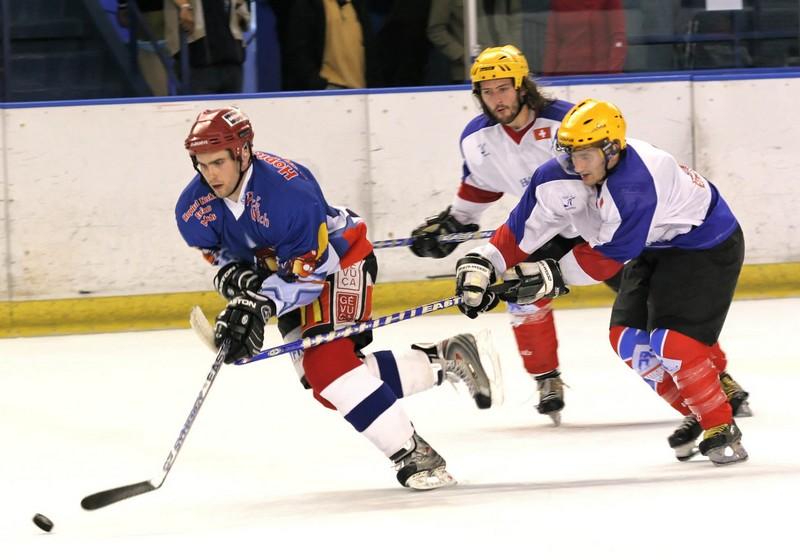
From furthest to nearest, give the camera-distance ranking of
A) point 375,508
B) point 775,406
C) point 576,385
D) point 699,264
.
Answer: point 576,385 → point 775,406 → point 699,264 → point 375,508

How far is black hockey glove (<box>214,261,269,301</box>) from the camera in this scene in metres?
3.37

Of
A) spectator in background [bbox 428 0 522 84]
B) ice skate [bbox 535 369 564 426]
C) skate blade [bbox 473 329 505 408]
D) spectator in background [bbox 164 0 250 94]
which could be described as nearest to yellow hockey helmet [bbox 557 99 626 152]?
skate blade [bbox 473 329 505 408]

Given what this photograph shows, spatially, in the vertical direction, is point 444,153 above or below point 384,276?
above

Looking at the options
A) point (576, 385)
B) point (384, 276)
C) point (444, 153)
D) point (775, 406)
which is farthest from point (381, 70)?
point (775, 406)

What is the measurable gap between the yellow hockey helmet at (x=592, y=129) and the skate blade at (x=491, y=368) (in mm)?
733

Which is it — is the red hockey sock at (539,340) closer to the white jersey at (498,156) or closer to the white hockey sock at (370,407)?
the white jersey at (498,156)

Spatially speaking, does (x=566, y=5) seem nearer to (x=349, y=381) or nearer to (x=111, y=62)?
(x=111, y=62)

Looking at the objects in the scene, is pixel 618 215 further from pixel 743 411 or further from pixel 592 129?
pixel 743 411

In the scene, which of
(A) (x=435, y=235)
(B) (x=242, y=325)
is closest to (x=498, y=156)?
(A) (x=435, y=235)

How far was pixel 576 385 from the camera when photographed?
4664 millimetres

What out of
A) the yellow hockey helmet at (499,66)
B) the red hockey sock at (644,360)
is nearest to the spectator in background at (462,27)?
the yellow hockey helmet at (499,66)

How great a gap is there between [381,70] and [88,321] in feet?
5.40

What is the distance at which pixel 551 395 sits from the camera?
4152mm

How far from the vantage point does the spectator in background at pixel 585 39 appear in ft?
19.9
